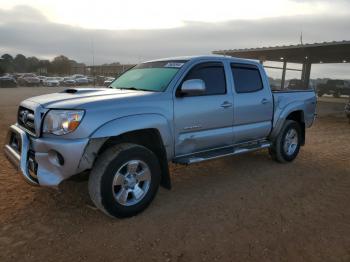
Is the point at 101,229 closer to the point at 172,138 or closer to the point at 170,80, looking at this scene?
the point at 172,138

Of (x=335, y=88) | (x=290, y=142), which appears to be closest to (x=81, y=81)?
(x=335, y=88)

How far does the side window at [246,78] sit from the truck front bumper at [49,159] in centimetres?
278

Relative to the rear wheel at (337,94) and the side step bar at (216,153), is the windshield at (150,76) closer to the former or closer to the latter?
the side step bar at (216,153)

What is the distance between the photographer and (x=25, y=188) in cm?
485

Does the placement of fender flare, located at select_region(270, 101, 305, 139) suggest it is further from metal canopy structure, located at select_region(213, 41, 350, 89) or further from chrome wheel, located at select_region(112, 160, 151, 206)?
→ metal canopy structure, located at select_region(213, 41, 350, 89)

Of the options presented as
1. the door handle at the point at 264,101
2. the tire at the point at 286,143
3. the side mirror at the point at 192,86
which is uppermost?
the side mirror at the point at 192,86

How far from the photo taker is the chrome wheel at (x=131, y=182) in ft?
12.9

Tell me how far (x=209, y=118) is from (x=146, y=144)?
3.23 ft

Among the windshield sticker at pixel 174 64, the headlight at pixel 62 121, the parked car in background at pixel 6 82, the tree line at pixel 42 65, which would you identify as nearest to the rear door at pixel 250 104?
the windshield sticker at pixel 174 64

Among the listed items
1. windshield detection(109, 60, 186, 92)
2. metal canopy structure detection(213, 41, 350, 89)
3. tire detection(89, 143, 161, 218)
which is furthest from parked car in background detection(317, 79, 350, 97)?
tire detection(89, 143, 161, 218)

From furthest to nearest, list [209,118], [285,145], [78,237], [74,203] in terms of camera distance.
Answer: [285,145] < [209,118] < [74,203] < [78,237]

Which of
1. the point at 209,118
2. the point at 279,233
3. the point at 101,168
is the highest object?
the point at 209,118

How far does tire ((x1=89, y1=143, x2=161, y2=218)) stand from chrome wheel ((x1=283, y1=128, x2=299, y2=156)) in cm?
326

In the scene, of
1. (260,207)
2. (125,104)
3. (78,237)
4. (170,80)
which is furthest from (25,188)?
(260,207)
